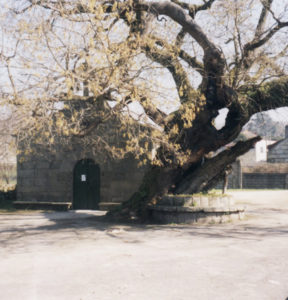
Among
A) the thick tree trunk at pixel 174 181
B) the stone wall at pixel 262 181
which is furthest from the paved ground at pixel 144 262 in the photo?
the stone wall at pixel 262 181

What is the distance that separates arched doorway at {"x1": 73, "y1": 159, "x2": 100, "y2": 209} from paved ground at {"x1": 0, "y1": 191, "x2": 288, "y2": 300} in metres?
5.20

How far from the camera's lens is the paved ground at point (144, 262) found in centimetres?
497

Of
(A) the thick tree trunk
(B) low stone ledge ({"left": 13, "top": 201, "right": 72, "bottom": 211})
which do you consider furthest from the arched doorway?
(A) the thick tree trunk

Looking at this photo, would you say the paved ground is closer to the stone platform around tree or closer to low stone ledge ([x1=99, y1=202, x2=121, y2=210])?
the stone platform around tree

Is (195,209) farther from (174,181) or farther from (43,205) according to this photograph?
(43,205)

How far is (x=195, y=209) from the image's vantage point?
11.5 metres

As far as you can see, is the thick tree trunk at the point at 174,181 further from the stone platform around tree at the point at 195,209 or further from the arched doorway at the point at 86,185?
the arched doorway at the point at 86,185

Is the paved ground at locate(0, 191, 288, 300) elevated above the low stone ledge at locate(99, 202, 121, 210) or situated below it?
below

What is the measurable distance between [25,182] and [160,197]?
778 centimetres

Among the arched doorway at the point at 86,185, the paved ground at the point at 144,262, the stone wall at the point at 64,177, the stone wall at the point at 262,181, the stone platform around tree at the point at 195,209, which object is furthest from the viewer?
the stone wall at the point at 262,181

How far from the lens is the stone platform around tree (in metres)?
11.6

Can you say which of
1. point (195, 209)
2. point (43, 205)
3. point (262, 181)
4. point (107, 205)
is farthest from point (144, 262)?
point (262, 181)

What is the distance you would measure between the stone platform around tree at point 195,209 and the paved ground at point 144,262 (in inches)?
21.9

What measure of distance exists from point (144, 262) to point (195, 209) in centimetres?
509
